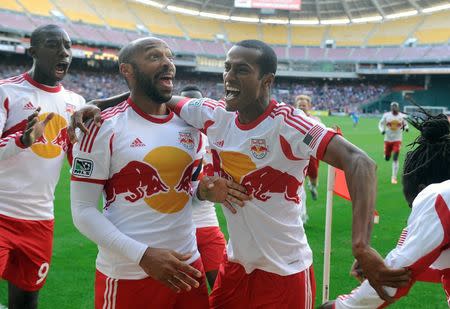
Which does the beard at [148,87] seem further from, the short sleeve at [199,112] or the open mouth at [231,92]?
the open mouth at [231,92]

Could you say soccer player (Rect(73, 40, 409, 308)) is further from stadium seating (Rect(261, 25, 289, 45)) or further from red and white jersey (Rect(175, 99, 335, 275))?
stadium seating (Rect(261, 25, 289, 45))

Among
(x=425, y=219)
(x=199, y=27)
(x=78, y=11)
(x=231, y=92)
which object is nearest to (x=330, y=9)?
(x=199, y=27)

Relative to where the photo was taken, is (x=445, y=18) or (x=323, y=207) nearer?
(x=323, y=207)

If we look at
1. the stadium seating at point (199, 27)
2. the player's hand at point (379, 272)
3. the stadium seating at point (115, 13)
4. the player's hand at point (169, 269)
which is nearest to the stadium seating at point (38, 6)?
the stadium seating at point (115, 13)

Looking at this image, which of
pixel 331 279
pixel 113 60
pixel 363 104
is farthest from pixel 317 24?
pixel 331 279

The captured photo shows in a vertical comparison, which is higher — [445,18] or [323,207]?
[445,18]

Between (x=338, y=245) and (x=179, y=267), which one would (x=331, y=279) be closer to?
(x=338, y=245)

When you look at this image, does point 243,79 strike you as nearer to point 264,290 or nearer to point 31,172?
point 264,290

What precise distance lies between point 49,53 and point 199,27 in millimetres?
57296

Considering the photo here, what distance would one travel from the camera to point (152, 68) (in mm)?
2709

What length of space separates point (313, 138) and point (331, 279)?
3.44 metres

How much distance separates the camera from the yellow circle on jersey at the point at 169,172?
2.62m

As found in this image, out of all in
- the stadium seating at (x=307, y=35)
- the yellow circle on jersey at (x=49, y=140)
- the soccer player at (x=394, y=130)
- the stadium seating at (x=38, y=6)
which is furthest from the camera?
the stadium seating at (x=307, y=35)

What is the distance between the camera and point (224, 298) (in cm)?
273
